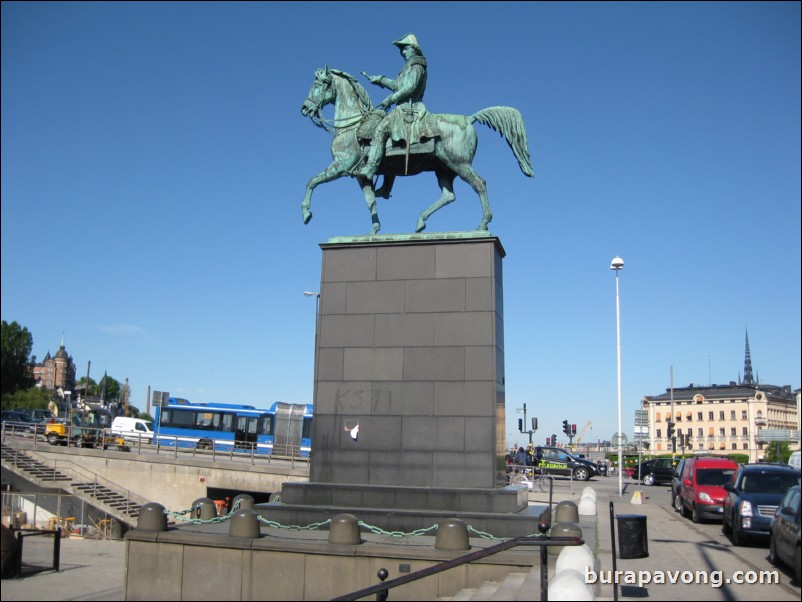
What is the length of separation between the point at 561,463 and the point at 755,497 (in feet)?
105

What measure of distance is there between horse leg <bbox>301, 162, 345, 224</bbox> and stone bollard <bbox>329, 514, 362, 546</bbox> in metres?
6.79

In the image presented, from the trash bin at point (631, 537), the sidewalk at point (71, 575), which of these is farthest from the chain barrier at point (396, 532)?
the sidewalk at point (71, 575)

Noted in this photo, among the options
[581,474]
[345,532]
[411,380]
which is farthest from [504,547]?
[581,474]

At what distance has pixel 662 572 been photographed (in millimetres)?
11422

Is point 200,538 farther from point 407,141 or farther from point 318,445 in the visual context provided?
point 407,141

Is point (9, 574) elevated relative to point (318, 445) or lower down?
lower down

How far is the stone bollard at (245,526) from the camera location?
11750 millimetres

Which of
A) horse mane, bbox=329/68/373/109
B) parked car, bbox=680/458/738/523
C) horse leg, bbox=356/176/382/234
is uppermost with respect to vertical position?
horse mane, bbox=329/68/373/109

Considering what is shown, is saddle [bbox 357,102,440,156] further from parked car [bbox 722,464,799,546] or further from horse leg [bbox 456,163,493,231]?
parked car [bbox 722,464,799,546]

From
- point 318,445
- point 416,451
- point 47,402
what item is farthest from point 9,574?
point 47,402

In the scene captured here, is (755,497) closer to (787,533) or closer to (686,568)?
(686,568)

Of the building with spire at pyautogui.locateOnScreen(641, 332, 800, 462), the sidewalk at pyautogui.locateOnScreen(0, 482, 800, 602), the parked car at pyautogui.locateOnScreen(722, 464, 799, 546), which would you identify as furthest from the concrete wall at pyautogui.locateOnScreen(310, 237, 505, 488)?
the building with spire at pyautogui.locateOnScreen(641, 332, 800, 462)

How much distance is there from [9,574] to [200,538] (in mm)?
6193

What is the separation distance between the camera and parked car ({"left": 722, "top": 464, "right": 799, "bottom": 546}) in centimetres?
1486
